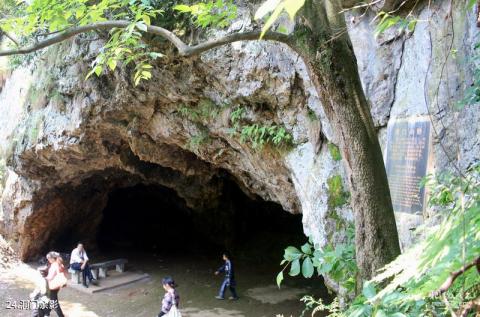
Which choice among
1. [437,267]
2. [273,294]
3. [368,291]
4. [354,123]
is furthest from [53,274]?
[437,267]

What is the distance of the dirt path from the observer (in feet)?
26.9

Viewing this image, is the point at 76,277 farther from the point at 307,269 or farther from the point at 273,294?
the point at 307,269

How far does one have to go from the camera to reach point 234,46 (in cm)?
597

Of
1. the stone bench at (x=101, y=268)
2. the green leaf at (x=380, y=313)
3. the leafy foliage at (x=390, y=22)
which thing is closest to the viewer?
the green leaf at (x=380, y=313)

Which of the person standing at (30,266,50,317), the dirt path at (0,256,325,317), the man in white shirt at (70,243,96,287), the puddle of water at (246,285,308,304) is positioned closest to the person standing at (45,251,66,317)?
the person standing at (30,266,50,317)

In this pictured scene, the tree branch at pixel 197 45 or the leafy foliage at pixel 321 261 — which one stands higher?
the tree branch at pixel 197 45

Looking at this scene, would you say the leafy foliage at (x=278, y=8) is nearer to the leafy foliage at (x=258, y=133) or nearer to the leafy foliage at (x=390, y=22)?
the leafy foliage at (x=390, y=22)

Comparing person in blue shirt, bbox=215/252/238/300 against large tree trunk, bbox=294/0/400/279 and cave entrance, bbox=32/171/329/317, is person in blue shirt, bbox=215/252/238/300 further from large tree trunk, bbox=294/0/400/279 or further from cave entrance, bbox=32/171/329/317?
large tree trunk, bbox=294/0/400/279

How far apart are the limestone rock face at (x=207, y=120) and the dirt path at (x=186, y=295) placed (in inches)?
89.0

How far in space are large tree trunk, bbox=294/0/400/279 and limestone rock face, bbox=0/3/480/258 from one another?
50 centimetres

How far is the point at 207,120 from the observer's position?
A: 7238 millimetres

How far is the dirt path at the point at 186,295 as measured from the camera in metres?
8.20

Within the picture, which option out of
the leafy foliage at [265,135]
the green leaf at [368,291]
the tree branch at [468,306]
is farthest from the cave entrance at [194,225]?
the tree branch at [468,306]

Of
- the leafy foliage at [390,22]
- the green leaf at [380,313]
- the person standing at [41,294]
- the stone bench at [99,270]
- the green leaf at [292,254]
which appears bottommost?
the stone bench at [99,270]
